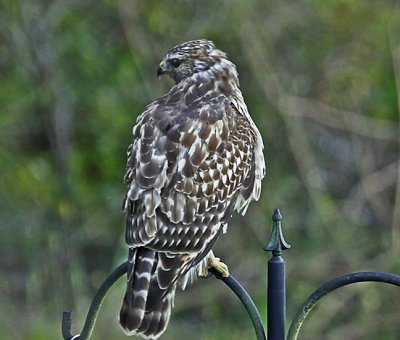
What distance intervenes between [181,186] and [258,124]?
3.85 m

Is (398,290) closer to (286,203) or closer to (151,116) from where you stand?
(286,203)

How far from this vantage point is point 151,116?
4047mm

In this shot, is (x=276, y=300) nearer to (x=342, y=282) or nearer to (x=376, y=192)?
(x=342, y=282)

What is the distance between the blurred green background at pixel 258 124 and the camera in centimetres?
732

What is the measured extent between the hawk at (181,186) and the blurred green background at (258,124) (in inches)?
122

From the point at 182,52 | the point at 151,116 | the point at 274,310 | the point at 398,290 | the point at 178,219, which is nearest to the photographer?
the point at 274,310

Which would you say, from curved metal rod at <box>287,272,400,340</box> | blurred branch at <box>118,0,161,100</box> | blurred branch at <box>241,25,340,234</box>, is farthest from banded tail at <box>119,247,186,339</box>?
blurred branch at <box>118,0,161,100</box>

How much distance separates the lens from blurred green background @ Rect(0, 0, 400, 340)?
7324 millimetres

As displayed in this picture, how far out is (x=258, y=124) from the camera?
25.0 feet

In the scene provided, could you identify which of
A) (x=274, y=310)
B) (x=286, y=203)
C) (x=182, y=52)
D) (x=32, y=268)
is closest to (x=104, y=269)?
(x=32, y=268)

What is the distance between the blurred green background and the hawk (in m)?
3.09

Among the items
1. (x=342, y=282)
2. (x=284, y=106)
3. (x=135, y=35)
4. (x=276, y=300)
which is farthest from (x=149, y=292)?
(x=135, y=35)

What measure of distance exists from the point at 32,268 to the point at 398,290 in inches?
98.6

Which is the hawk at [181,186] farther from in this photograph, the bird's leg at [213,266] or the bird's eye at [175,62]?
the bird's eye at [175,62]
